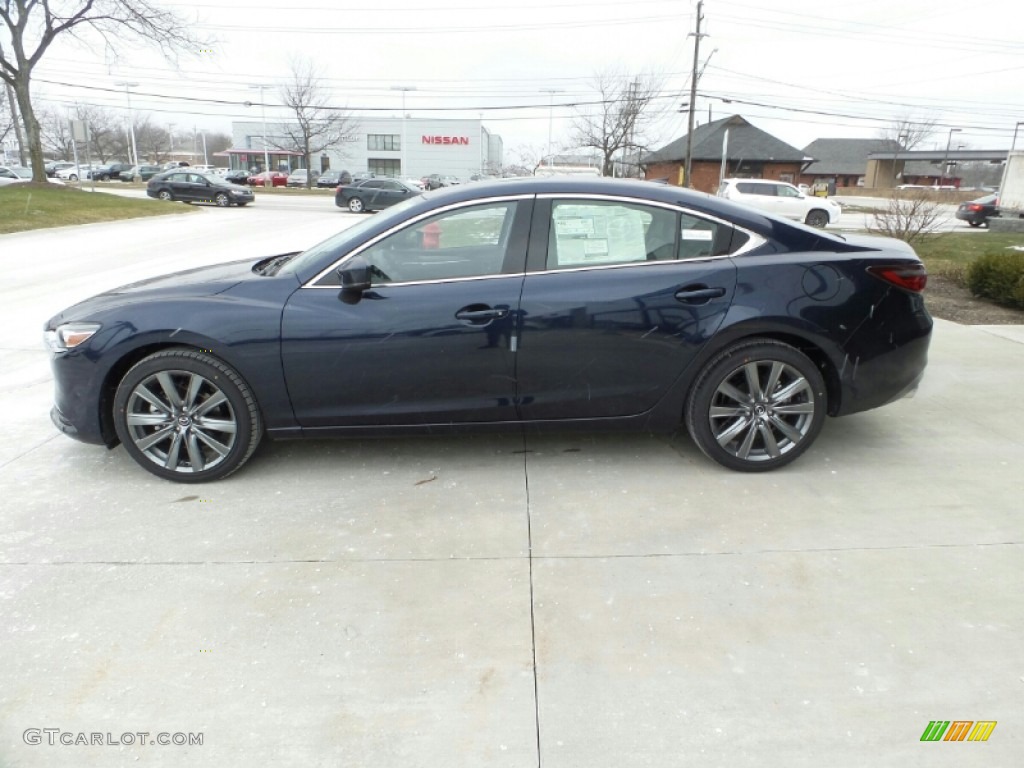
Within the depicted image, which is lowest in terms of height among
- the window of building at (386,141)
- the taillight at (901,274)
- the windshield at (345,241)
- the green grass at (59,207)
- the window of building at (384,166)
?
the green grass at (59,207)

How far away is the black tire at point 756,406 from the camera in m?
3.78

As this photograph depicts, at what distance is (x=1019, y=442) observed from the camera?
4395 millimetres

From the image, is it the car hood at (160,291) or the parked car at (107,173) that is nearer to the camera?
the car hood at (160,291)

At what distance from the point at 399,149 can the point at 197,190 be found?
54.8 m

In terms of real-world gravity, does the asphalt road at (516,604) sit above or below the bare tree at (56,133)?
below

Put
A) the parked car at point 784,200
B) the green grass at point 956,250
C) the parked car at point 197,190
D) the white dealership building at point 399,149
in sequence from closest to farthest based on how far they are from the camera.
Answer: the green grass at point 956,250
the parked car at point 784,200
the parked car at point 197,190
the white dealership building at point 399,149

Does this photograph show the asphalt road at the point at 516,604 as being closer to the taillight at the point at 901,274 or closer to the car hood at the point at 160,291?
the car hood at the point at 160,291

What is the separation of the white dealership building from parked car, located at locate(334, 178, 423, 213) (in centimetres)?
5168

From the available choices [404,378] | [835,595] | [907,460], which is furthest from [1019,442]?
[404,378]

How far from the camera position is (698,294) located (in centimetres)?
369

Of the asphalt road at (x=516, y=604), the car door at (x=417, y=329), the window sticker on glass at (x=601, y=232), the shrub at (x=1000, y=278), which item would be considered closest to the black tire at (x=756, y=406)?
the asphalt road at (x=516, y=604)

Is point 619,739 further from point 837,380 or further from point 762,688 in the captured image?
point 837,380

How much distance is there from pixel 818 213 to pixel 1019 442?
73.9 feet

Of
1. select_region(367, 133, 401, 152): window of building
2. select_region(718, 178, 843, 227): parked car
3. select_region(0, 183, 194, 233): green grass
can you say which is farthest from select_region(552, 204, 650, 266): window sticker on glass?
select_region(367, 133, 401, 152): window of building
